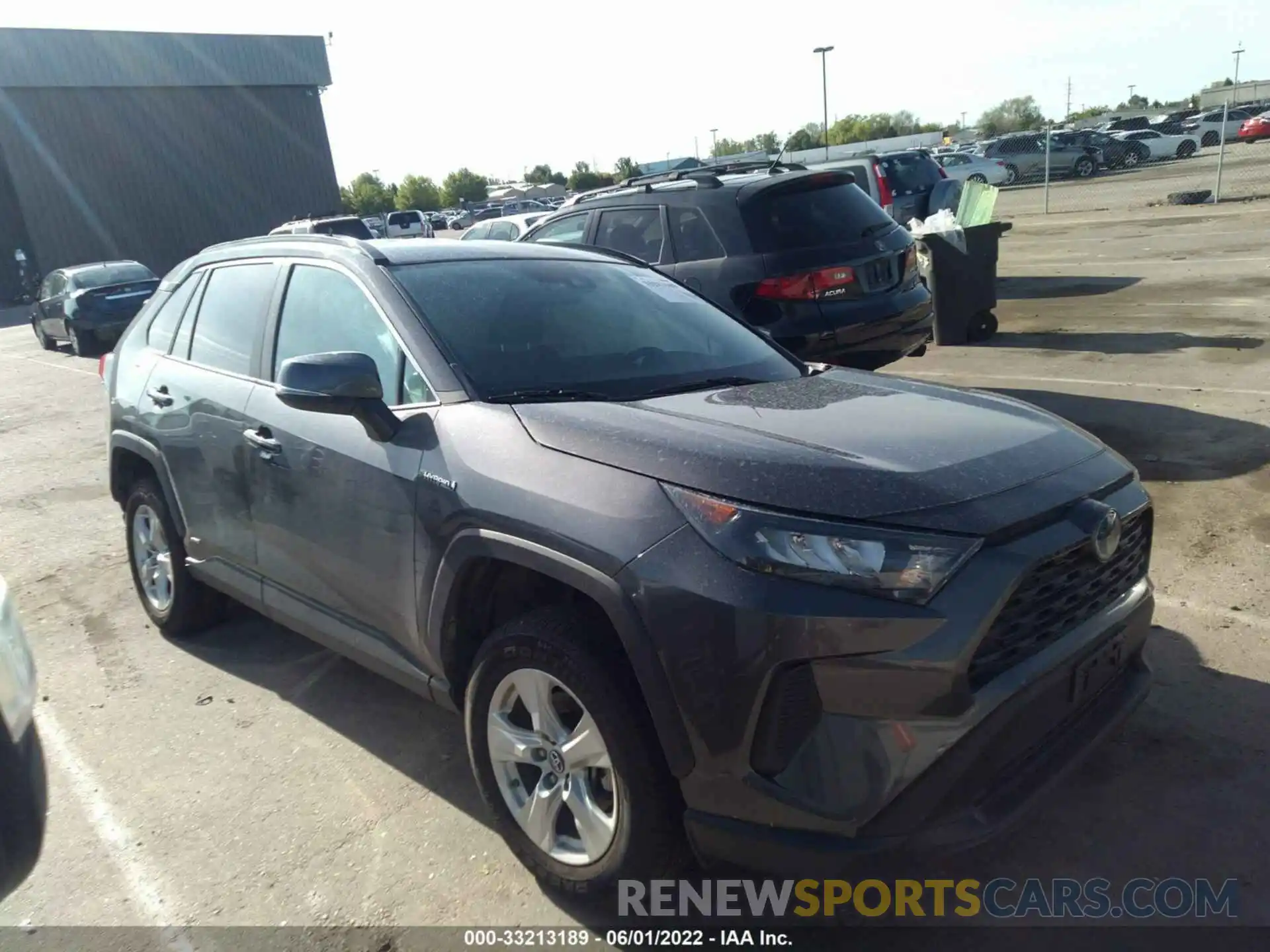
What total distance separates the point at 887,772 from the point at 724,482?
739 millimetres

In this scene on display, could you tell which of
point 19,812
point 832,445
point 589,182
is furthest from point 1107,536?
point 589,182

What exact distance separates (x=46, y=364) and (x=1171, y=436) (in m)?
17.7

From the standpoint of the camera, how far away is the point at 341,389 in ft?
9.97

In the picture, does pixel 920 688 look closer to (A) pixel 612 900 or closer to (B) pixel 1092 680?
(B) pixel 1092 680

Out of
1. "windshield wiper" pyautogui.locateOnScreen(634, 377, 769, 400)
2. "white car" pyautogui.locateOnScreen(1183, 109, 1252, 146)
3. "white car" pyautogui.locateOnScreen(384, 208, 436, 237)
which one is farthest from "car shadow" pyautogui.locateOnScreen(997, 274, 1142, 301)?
"white car" pyautogui.locateOnScreen(1183, 109, 1252, 146)

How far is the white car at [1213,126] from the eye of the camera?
4312 centimetres

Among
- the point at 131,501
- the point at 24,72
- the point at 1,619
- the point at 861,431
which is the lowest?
the point at 131,501

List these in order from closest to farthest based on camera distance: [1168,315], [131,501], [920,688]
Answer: [920,688], [131,501], [1168,315]

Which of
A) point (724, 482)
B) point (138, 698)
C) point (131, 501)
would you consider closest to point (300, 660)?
point (138, 698)

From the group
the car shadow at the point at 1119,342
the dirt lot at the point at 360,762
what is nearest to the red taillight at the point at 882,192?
the car shadow at the point at 1119,342

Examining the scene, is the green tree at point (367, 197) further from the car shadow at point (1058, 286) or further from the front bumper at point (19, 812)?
the front bumper at point (19, 812)

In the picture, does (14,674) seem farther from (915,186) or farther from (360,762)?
(915,186)

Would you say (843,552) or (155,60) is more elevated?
(155,60)

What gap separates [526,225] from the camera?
11.2 metres
